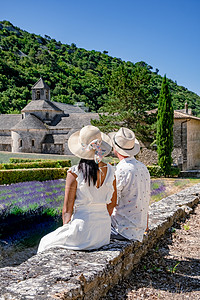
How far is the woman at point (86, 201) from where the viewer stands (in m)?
2.94

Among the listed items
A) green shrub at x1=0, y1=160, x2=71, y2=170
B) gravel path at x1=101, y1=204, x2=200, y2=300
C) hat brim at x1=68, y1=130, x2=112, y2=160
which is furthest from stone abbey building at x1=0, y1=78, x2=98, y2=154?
hat brim at x1=68, y1=130, x2=112, y2=160

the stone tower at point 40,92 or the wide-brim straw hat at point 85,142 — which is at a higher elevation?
the stone tower at point 40,92

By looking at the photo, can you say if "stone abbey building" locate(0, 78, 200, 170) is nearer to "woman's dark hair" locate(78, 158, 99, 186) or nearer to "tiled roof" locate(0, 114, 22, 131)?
"tiled roof" locate(0, 114, 22, 131)

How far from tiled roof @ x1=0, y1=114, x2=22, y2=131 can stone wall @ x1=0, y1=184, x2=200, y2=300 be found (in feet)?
133

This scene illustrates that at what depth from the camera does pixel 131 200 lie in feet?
11.7

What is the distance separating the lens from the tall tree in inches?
945

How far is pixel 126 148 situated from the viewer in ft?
12.1

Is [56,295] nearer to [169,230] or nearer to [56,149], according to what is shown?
[169,230]

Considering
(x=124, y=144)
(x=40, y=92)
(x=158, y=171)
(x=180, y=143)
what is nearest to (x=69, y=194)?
(x=124, y=144)

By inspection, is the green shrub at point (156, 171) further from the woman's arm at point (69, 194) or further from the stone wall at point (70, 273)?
the woman's arm at point (69, 194)

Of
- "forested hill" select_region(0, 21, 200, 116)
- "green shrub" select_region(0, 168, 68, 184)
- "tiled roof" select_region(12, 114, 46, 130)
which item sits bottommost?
"green shrub" select_region(0, 168, 68, 184)

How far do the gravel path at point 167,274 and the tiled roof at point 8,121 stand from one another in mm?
39535

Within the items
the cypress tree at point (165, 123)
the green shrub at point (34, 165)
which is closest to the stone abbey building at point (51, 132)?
the cypress tree at point (165, 123)

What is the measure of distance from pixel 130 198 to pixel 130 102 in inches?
864
